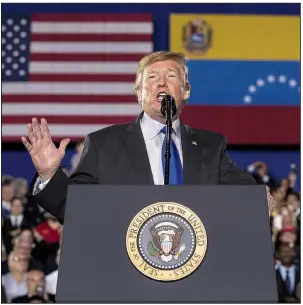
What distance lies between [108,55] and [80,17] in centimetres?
47

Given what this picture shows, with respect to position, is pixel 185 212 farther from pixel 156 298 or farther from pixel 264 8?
pixel 264 8

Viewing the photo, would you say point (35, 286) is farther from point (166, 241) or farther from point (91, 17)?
point (166, 241)

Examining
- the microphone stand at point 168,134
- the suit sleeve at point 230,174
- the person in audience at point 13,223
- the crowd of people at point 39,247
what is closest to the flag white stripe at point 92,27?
the crowd of people at point 39,247

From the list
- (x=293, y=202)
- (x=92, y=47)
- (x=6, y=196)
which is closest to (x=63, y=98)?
(x=92, y=47)

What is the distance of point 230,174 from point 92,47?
6.11 m

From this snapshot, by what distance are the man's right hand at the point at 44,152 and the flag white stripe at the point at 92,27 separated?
628cm

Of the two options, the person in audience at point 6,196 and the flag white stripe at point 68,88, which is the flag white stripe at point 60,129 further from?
the person in audience at point 6,196

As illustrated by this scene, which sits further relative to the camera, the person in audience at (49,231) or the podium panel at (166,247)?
the person in audience at (49,231)

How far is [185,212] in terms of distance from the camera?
2059 millimetres

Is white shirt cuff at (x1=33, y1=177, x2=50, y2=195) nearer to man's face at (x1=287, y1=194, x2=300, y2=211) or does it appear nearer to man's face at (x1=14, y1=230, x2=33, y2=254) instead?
man's face at (x1=14, y1=230, x2=33, y2=254)

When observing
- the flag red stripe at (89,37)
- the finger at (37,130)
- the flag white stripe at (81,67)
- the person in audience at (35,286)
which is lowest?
the person in audience at (35,286)

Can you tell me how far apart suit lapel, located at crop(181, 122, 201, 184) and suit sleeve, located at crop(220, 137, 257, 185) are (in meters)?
0.10

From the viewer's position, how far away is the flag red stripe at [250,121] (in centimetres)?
870

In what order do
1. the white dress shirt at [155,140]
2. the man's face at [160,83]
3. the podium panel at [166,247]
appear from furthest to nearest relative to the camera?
the man's face at [160,83]
the white dress shirt at [155,140]
the podium panel at [166,247]
